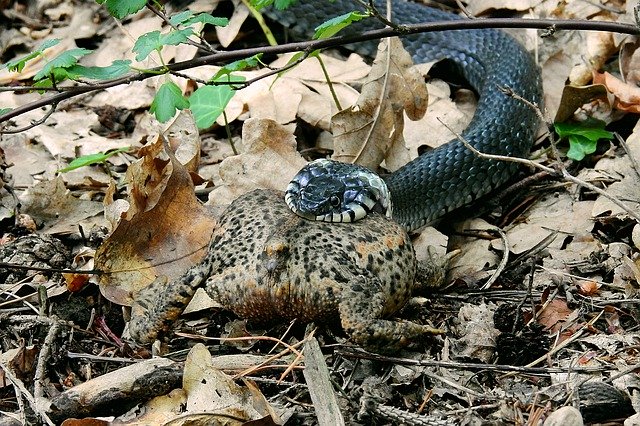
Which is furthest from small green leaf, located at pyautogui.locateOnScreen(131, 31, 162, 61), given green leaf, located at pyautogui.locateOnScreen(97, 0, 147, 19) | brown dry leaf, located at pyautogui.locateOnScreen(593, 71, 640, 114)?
brown dry leaf, located at pyautogui.locateOnScreen(593, 71, 640, 114)

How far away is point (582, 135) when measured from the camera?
4.96m

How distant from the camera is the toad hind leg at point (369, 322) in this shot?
316 cm

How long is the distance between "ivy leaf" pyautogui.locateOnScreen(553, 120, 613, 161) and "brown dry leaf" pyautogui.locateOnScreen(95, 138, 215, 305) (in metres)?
2.25

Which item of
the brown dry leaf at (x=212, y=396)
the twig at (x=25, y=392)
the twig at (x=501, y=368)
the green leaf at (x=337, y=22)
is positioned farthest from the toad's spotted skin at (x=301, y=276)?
the green leaf at (x=337, y=22)

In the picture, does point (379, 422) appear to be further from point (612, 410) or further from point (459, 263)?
point (459, 263)

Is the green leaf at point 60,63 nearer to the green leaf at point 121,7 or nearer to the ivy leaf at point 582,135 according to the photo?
the green leaf at point 121,7

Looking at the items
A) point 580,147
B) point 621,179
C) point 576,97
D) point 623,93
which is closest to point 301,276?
point 621,179

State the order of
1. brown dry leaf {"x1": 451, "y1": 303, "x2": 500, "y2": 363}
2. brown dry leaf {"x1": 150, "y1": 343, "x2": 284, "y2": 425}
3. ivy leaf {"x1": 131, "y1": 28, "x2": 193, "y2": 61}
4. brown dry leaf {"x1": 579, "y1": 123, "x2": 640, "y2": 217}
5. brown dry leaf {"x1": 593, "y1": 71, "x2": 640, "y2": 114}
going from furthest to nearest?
brown dry leaf {"x1": 593, "y1": 71, "x2": 640, "y2": 114} < brown dry leaf {"x1": 579, "y1": 123, "x2": 640, "y2": 217} < brown dry leaf {"x1": 451, "y1": 303, "x2": 500, "y2": 363} < ivy leaf {"x1": 131, "y1": 28, "x2": 193, "y2": 61} < brown dry leaf {"x1": 150, "y1": 343, "x2": 284, "y2": 425}

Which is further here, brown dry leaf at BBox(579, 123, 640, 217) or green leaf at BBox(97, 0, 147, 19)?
brown dry leaf at BBox(579, 123, 640, 217)

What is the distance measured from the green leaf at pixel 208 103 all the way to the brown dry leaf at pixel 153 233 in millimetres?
603

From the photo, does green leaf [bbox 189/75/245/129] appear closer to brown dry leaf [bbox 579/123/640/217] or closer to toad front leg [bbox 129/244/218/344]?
toad front leg [bbox 129/244/218/344]

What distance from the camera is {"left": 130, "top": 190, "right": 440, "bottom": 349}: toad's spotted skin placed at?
127 inches

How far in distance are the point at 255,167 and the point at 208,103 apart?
0.61 m

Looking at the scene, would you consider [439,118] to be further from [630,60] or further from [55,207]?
[55,207]
